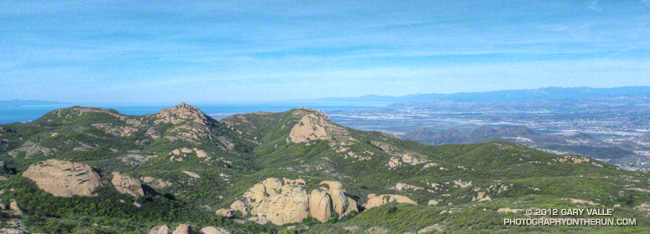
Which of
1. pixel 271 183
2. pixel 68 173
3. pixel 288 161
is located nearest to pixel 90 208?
pixel 68 173

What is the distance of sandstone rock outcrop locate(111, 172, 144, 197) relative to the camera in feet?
262

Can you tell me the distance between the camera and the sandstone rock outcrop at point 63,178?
7369 centimetres

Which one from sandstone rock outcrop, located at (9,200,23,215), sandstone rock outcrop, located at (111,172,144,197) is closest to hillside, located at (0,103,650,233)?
sandstone rock outcrop, located at (111,172,144,197)

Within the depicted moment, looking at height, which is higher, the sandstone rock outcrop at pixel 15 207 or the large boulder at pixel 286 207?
the sandstone rock outcrop at pixel 15 207

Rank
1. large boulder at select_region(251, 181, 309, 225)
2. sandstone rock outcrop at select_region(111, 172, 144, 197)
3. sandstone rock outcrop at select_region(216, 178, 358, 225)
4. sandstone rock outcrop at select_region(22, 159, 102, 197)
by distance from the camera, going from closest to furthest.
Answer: sandstone rock outcrop at select_region(22, 159, 102, 197) < sandstone rock outcrop at select_region(111, 172, 144, 197) < sandstone rock outcrop at select_region(216, 178, 358, 225) < large boulder at select_region(251, 181, 309, 225)

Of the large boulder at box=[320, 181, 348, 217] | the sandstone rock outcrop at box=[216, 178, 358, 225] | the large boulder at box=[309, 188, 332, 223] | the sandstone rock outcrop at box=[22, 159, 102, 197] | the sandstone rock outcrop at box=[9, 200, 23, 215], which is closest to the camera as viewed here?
the sandstone rock outcrop at box=[9, 200, 23, 215]

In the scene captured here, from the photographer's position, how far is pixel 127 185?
81.2 meters

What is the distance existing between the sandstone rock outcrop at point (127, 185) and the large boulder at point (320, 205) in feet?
146

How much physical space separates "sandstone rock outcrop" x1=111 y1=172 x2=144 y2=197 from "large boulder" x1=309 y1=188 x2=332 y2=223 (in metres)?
44.4

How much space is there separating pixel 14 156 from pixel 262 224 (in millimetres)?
174909

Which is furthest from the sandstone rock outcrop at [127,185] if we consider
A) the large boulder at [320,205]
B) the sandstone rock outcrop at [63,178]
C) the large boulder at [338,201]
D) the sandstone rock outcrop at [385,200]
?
the sandstone rock outcrop at [385,200]

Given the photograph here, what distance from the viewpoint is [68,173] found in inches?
2992

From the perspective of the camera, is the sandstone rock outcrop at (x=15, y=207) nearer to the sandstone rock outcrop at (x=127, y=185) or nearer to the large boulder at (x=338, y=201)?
the sandstone rock outcrop at (x=127, y=185)

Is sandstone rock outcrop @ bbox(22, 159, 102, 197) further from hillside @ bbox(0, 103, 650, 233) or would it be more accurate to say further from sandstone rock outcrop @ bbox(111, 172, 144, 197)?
sandstone rock outcrop @ bbox(111, 172, 144, 197)
